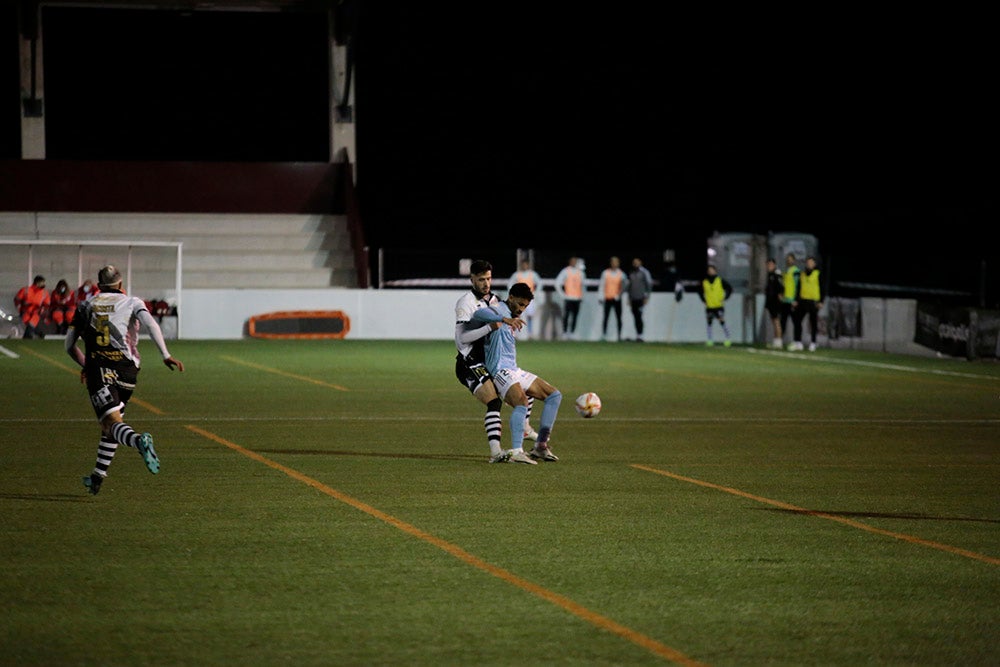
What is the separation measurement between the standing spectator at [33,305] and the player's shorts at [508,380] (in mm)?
23418

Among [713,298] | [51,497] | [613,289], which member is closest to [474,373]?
[51,497]

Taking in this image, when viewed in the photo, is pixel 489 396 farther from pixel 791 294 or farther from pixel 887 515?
pixel 791 294

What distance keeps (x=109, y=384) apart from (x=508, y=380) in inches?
144

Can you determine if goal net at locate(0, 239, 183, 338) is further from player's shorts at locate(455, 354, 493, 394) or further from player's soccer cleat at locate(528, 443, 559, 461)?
player's soccer cleat at locate(528, 443, 559, 461)

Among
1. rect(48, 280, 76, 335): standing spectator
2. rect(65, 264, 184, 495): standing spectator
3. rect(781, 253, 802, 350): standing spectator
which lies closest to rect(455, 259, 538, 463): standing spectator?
rect(65, 264, 184, 495): standing spectator

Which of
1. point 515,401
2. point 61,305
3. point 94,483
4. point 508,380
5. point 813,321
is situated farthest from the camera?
point 61,305

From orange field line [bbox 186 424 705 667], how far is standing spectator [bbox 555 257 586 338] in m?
24.0

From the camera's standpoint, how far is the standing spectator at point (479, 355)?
1331 centimetres

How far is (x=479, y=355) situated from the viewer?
44.5 feet

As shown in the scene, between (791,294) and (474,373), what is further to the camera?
(791,294)

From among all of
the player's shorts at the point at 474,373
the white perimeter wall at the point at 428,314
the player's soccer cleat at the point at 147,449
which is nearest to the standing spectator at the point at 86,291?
the white perimeter wall at the point at 428,314

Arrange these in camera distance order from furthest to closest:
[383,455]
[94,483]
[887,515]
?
[383,455] → [94,483] → [887,515]

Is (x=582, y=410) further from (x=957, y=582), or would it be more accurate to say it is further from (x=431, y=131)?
(x=431, y=131)

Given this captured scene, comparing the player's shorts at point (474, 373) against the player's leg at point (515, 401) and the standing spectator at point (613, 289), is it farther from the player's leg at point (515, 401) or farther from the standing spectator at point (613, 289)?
the standing spectator at point (613, 289)
